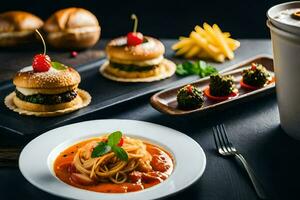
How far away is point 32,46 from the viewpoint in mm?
6297

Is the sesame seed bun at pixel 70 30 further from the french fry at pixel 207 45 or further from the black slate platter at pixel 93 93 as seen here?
the french fry at pixel 207 45

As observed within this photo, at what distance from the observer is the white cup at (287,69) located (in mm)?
3811

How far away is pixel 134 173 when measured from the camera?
352 cm

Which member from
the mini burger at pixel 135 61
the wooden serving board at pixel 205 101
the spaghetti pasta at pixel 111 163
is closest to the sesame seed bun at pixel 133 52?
the mini burger at pixel 135 61

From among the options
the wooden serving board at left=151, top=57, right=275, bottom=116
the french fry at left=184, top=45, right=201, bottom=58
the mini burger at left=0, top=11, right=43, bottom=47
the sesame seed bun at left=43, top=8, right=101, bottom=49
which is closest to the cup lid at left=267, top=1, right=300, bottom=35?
the wooden serving board at left=151, top=57, right=275, bottom=116

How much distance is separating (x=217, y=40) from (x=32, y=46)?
6.04ft

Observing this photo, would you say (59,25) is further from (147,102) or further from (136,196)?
(136,196)

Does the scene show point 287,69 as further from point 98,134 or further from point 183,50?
point 183,50

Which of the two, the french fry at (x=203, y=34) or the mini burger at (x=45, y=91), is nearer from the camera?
the mini burger at (x=45, y=91)

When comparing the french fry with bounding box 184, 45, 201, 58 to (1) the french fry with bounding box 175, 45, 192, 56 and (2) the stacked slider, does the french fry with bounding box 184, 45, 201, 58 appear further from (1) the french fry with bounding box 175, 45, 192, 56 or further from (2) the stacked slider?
(2) the stacked slider

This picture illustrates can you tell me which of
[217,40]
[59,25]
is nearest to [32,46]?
[59,25]

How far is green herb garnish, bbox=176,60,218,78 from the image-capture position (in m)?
5.43

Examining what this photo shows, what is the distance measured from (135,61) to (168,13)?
94.1 inches

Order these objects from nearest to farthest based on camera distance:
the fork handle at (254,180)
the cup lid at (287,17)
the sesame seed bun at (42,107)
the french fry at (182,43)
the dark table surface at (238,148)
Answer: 1. the fork handle at (254,180)
2. the dark table surface at (238,148)
3. the cup lid at (287,17)
4. the sesame seed bun at (42,107)
5. the french fry at (182,43)
